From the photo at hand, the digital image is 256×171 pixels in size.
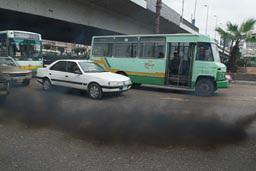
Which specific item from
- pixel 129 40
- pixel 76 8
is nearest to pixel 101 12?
pixel 76 8

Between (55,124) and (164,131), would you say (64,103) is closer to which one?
(55,124)

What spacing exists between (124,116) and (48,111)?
84.8 inches

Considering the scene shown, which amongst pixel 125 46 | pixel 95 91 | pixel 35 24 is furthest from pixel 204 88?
pixel 35 24

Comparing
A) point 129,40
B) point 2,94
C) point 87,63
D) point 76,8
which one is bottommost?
point 2,94

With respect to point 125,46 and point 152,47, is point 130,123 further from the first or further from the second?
point 125,46

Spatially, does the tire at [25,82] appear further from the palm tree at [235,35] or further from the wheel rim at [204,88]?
the palm tree at [235,35]

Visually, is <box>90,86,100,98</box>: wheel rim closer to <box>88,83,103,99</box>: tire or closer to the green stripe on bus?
<box>88,83,103,99</box>: tire

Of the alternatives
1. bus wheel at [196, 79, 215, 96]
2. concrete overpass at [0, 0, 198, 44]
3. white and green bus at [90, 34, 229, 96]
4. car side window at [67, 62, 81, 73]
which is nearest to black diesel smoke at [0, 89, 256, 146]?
car side window at [67, 62, 81, 73]

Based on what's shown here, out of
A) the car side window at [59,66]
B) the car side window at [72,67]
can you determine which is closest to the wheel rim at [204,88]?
the car side window at [72,67]

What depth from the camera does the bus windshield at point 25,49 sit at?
1266 cm

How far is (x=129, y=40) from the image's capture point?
11.8 metres

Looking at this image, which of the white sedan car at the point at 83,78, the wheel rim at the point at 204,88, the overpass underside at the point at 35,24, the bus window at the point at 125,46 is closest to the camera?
the white sedan car at the point at 83,78

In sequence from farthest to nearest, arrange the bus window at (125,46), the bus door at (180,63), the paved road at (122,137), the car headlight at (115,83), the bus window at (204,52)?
the bus window at (125,46), the bus door at (180,63), the bus window at (204,52), the car headlight at (115,83), the paved road at (122,137)

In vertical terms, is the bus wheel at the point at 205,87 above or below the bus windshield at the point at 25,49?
below
